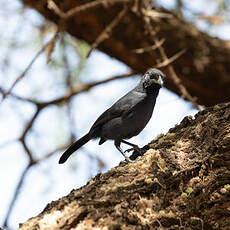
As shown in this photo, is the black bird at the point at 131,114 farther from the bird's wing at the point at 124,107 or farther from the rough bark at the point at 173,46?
the rough bark at the point at 173,46

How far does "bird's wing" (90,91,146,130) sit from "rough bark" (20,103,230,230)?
130 cm

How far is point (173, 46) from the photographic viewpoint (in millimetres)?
6211

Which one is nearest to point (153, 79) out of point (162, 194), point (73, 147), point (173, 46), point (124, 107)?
point (124, 107)

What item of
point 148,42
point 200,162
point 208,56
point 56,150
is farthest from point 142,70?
point 200,162

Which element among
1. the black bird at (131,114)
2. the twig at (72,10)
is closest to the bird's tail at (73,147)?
the black bird at (131,114)

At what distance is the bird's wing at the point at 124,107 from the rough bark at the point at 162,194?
4.27 feet

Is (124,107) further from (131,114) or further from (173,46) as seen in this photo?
(173,46)

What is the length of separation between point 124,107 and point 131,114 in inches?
4.5

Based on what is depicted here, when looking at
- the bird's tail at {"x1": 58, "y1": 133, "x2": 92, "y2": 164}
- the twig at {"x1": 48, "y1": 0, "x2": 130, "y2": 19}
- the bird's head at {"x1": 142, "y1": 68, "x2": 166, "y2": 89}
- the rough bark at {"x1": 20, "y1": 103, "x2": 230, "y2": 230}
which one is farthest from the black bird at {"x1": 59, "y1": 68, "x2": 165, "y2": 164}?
the rough bark at {"x1": 20, "y1": 103, "x2": 230, "y2": 230}

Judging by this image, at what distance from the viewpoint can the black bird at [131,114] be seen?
4.63 meters

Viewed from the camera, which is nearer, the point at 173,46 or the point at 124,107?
the point at 124,107

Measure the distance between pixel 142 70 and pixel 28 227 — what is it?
3685mm

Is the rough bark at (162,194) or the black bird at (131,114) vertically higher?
the black bird at (131,114)

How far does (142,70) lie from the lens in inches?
240
